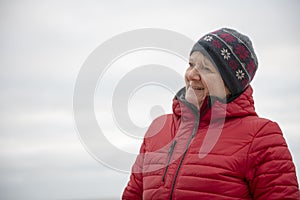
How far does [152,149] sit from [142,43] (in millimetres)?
1418

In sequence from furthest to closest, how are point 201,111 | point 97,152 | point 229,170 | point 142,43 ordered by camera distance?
1. point 142,43
2. point 97,152
3. point 201,111
4. point 229,170

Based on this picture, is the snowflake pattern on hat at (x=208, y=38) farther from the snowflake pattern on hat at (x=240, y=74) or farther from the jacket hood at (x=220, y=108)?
the jacket hood at (x=220, y=108)

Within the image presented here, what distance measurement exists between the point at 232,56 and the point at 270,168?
101cm

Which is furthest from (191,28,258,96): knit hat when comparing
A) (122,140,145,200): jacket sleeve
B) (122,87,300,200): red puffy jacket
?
(122,140,145,200): jacket sleeve

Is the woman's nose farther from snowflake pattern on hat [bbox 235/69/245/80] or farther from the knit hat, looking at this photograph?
snowflake pattern on hat [bbox 235/69/245/80]

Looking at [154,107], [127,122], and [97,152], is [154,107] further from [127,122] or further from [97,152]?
[97,152]

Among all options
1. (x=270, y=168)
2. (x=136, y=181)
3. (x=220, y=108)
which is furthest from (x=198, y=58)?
(x=136, y=181)

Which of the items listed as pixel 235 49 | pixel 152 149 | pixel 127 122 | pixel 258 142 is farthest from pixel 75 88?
pixel 258 142

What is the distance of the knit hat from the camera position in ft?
11.2

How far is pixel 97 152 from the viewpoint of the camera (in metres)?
3.62

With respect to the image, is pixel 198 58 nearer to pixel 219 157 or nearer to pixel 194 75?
pixel 194 75

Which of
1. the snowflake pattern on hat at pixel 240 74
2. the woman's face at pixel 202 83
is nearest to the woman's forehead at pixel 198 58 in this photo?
the woman's face at pixel 202 83

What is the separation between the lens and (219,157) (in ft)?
10.3

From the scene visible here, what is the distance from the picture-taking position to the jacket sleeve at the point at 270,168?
2.92 meters
